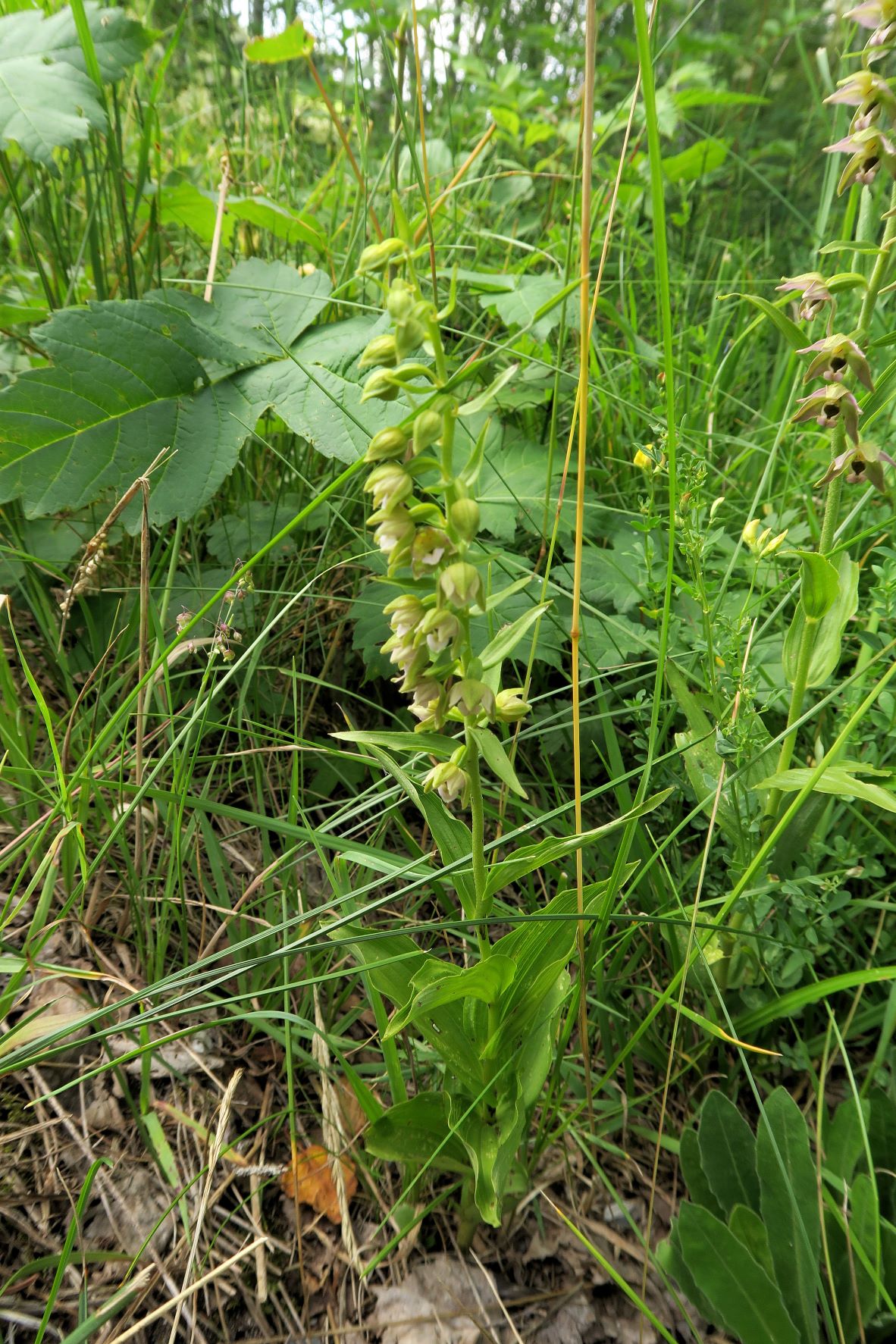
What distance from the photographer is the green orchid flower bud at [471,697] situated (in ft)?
2.61

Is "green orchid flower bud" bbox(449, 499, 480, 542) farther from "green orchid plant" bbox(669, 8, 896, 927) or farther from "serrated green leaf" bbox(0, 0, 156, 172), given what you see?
"serrated green leaf" bbox(0, 0, 156, 172)

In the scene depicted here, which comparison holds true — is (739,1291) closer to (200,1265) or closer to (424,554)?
(200,1265)

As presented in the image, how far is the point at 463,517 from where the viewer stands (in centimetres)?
75

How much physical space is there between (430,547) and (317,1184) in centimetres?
81

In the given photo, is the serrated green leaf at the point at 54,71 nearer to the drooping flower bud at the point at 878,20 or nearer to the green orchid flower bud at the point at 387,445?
the green orchid flower bud at the point at 387,445

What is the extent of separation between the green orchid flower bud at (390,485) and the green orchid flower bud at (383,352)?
89 mm

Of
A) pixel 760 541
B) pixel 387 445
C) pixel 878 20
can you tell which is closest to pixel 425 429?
pixel 387 445

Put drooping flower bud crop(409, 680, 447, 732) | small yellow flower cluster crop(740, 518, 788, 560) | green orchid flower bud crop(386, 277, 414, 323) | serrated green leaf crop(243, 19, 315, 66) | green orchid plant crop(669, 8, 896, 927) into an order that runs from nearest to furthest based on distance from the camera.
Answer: green orchid flower bud crop(386, 277, 414, 323) → drooping flower bud crop(409, 680, 447, 732) → green orchid plant crop(669, 8, 896, 927) → small yellow flower cluster crop(740, 518, 788, 560) → serrated green leaf crop(243, 19, 315, 66)

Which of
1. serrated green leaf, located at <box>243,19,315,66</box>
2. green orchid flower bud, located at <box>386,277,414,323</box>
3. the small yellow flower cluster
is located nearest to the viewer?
green orchid flower bud, located at <box>386,277,414,323</box>

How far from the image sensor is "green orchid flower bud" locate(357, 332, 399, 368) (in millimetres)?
731

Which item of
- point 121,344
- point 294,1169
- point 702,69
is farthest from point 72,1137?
point 702,69

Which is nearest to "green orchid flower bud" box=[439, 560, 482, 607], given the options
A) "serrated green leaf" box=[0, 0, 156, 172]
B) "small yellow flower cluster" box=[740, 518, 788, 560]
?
"small yellow flower cluster" box=[740, 518, 788, 560]

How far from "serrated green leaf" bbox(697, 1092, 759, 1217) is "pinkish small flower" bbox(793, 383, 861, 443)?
2.56 ft

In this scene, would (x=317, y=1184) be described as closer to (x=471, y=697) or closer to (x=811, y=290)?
(x=471, y=697)
